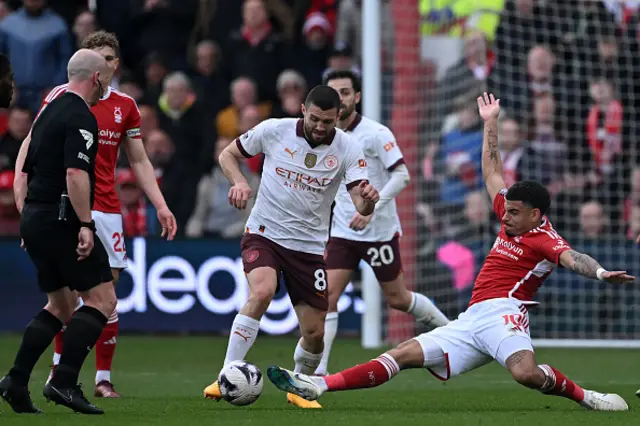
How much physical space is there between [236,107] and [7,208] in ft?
10.3

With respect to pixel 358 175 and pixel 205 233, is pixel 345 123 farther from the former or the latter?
pixel 205 233

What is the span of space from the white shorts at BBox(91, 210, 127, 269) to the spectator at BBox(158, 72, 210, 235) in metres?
6.62

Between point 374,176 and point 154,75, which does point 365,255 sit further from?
point 154,75

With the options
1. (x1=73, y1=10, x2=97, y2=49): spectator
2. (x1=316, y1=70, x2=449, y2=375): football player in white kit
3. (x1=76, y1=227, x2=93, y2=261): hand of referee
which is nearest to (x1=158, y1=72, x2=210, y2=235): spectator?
(x1=73, y1=10, x2=97, y2=49): spectator

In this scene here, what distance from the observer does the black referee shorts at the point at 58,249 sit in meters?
7.75

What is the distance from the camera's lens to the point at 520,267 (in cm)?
877

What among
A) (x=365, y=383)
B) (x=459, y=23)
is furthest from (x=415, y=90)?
(x=365, y=383)

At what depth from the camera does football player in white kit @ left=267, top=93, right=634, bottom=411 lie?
834cm

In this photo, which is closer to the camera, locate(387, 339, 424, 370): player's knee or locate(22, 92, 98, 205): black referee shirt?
locate(22, 92, 98, 205): black referee shirt

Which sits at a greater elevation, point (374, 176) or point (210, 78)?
point (210, 78)

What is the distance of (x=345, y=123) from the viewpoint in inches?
438

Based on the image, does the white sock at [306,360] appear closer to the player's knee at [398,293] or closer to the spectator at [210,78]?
the player's knee at [398,293]

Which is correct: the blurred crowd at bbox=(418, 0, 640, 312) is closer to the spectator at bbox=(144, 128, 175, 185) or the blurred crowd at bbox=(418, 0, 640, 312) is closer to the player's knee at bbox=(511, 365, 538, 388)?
the spectator at bbox=(144, 128, 175, 185)

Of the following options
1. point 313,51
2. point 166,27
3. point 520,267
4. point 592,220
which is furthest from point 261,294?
point 166,27
